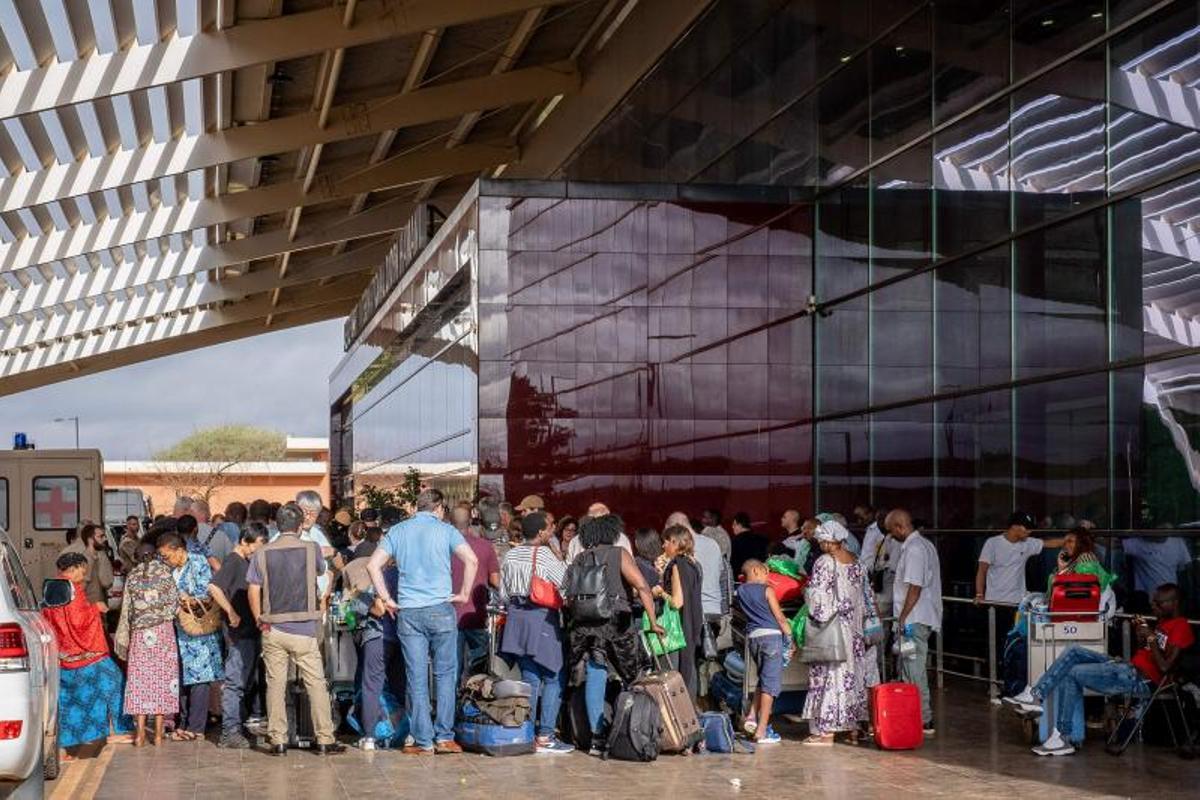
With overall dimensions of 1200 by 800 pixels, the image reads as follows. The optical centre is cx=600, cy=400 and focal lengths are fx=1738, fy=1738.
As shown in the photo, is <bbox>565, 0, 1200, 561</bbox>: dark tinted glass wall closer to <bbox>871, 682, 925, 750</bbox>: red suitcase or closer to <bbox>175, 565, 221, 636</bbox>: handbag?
<bbox>871, 682, 925, 750</bbox>: red suitcase

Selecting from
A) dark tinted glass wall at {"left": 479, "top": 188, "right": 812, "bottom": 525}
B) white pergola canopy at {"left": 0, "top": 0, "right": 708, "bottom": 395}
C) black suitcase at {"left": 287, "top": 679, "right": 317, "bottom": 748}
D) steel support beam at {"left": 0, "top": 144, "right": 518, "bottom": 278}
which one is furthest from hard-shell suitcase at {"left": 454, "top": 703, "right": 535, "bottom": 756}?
steel support beam at {"left": 0, "top": 144, "right": 518, "bottom": 278}

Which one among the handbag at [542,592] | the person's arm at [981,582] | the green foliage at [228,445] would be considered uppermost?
the green foliage at [228,445]

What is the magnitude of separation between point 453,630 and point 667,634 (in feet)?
5.33

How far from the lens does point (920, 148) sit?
2061 cm

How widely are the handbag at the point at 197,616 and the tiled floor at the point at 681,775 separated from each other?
0.90 m

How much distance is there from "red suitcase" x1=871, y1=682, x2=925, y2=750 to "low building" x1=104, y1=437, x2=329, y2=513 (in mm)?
83935

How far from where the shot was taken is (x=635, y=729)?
487 inches

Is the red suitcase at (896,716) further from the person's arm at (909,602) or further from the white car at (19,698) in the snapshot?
the white car at (19,698)

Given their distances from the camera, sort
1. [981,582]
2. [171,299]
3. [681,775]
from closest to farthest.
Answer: [681,775] < [981,582] < [171,299]

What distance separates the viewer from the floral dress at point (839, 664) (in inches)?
518

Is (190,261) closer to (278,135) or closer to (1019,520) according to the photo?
(278,135)

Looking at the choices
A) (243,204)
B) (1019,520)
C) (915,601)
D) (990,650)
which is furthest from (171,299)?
(915,601)

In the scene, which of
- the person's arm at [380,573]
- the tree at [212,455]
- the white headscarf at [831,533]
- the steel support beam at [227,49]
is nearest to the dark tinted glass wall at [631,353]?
the steel support beam at [227,49]

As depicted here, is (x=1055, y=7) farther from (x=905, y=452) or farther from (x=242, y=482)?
(x=242, y=482)
